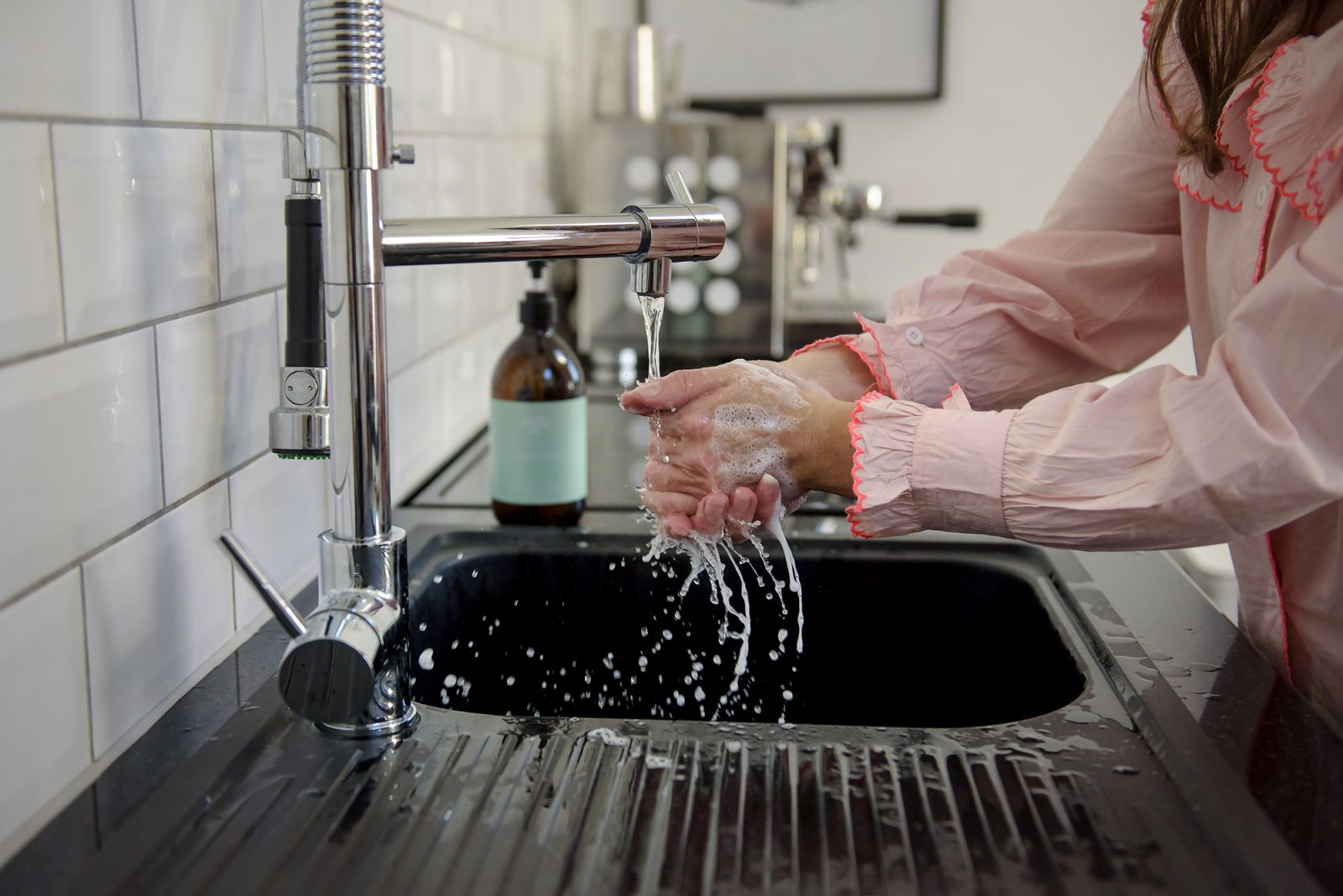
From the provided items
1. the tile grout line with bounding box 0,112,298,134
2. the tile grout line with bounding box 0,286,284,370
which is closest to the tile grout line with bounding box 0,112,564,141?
the tile grout line with bounding box 0,112,298,134

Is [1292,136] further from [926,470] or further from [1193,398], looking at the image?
[926,470]

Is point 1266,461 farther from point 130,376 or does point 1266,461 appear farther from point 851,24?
point 851,24

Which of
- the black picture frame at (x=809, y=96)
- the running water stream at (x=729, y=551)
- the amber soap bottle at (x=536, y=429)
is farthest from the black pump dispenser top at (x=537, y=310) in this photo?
the black picture frame at (x=809, y=96)

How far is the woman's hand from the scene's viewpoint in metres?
0.79

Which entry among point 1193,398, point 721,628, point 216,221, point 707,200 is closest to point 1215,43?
point 1193,398

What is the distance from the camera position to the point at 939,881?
0.55m

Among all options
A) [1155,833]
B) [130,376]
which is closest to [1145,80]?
[1155,833]

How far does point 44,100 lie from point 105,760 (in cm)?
34

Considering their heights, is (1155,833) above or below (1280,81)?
below

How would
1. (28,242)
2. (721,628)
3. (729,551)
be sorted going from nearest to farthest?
(28,242), (729,551), (721,628)

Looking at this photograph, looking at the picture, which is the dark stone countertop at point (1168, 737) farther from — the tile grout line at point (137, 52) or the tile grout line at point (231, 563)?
the tile grout line at point (137, 52)

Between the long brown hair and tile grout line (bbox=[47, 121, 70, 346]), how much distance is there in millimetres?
698

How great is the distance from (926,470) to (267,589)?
0.40 meters

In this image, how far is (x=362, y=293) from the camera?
2.17ft
